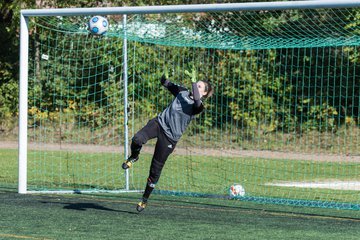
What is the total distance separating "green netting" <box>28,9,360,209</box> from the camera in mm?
18016

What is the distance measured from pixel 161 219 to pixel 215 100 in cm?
921

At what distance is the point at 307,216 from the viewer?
12.0 meters

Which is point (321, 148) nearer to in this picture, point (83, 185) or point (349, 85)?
point (349, 85)

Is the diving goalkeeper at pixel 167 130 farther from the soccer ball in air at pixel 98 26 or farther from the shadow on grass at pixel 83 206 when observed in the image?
the soccer ball in air at pixel 98 26

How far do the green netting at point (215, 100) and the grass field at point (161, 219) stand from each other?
3470 mm

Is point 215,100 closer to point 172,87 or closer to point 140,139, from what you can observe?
point 172,87

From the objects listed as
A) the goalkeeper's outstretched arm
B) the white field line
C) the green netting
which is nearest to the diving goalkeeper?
the goalkeeper's outstretched arm

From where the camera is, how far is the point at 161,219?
1127 cm

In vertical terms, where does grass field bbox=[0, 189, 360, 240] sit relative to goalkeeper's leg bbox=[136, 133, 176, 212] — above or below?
below

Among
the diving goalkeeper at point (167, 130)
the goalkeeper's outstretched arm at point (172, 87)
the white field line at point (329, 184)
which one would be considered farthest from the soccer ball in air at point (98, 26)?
the white field line at point (329, 184)

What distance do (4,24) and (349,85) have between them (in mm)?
10898

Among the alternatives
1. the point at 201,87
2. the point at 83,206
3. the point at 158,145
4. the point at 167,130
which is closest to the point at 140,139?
the point at 158,145

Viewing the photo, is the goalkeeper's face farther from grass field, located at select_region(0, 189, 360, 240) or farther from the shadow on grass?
the shadow on grass

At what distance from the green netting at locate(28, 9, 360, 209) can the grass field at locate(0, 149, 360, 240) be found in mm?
3470
